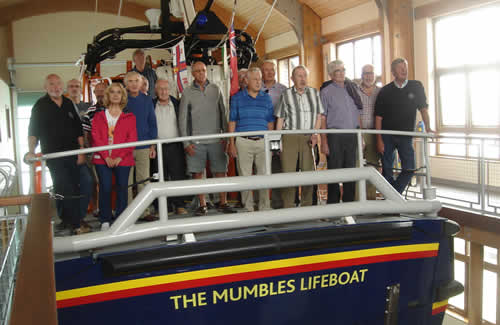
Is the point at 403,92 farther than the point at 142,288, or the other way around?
the point at 403,92

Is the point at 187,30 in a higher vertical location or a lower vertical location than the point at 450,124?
higher

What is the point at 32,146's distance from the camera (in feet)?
10.9

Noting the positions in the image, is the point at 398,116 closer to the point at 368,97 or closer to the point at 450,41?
the point at 368,97

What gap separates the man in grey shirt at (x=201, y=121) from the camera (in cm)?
383

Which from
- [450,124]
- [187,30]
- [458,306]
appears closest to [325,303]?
[458,306]

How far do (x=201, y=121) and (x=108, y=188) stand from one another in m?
1.05

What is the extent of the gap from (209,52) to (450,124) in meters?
5.08

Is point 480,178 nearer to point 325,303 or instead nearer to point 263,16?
point 325,303

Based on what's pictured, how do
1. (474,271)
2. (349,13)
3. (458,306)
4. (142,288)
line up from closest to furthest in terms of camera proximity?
(142,288) → (474,271) → (458,306) → (349,13)

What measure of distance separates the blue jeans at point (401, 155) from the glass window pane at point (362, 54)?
622 cm

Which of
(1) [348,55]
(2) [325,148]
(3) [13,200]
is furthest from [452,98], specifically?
(3) [13,200]

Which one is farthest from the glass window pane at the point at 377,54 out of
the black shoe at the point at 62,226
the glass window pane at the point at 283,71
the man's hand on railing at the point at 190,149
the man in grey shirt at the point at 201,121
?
the black shoe at the point at 62,226

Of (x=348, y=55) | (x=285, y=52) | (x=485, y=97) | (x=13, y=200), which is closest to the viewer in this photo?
(x=13, y=200)

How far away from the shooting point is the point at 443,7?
786cm
